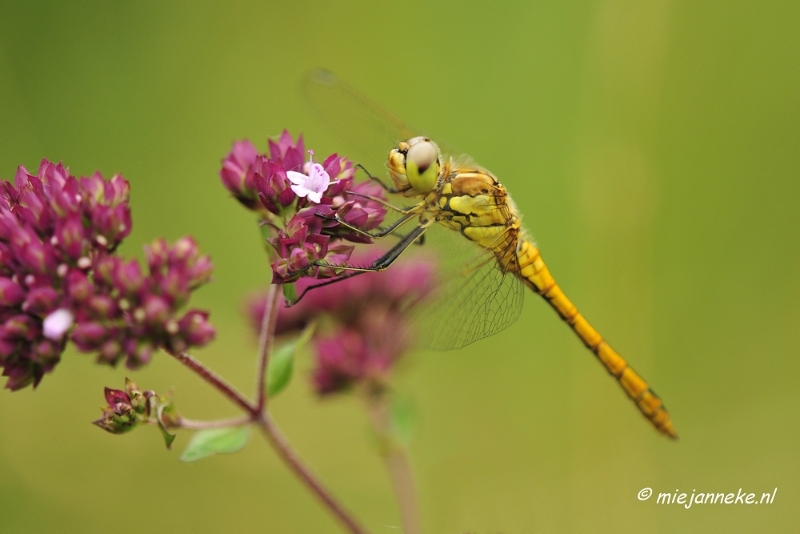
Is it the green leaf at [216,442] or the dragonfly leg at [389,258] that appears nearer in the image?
the green leaf at [216,442]

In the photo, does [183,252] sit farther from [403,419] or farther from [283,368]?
[403,419]

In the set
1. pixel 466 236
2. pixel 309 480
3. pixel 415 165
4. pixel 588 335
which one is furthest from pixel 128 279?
pixel 588 335

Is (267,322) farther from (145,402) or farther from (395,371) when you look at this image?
(395,371)

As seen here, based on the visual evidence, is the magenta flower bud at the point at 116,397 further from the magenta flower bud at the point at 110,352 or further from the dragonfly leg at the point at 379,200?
the dragonfly leg at the point at 379,200

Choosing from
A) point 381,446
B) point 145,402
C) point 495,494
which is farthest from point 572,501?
point 145,402

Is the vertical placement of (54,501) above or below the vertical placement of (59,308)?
below

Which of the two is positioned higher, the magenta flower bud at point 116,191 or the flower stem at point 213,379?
the magenta flower bud at point 116,191

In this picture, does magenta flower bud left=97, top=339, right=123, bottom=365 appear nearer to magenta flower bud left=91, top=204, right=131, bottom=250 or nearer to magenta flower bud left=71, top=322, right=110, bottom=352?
magenta flower bud left=71, top=322, right=110, bottom=352

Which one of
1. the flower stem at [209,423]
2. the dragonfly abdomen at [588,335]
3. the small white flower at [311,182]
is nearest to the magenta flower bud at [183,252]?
the small white flower at [311,182]
